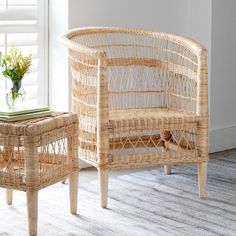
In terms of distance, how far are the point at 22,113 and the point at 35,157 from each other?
0.23 meters

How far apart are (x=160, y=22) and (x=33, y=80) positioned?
882mm

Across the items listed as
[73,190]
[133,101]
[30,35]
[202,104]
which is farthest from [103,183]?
[30,35]

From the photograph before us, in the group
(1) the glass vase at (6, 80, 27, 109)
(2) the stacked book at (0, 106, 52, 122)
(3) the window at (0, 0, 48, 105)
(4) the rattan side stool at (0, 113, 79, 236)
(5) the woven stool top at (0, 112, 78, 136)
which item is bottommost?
(4) the rattan side stool at (0, 113, 79, 236)

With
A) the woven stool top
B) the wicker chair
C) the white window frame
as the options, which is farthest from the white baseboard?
the woven stool top

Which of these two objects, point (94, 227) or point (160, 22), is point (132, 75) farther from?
point (94, 227)

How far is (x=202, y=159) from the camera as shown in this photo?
313 centimetres

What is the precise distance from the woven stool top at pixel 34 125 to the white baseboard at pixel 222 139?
5.41ft

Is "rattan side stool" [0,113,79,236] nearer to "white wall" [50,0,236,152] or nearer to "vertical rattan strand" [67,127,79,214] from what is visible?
"vertical rattan strand" [67,127,79,214]

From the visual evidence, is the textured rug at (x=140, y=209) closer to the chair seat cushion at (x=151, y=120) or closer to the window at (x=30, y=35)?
the chair seat cushion at (x=151, y=120)

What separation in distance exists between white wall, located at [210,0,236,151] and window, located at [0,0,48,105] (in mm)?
1094

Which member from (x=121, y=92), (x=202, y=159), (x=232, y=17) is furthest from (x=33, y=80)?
(x=232, y=17)

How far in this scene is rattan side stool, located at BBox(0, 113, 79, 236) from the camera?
2.52 meters

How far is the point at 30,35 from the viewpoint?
3.56 meters

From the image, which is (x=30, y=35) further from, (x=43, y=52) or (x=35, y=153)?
(x=35, y=153)
